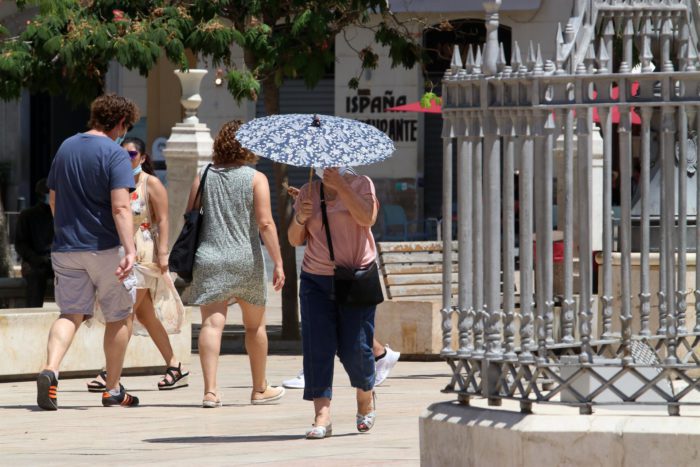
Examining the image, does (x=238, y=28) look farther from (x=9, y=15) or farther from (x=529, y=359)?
(x=9, y=15)

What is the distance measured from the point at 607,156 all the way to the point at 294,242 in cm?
243

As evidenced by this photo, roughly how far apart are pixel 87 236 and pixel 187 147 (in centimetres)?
833

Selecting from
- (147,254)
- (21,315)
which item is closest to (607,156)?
(147,254)

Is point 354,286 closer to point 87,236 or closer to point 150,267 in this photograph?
point 87,236

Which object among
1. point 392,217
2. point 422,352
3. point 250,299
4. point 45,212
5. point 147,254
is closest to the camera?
point 250,299

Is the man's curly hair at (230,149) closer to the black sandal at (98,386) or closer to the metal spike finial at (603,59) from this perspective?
the black sandal at (98,386)

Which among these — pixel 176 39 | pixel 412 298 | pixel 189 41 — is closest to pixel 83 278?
pixel 412 298

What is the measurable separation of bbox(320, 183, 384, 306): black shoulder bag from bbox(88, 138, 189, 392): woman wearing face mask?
2.47 metres

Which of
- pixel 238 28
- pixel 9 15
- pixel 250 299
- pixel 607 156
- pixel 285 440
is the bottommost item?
pixel 285 440

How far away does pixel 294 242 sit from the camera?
8930 millimetres

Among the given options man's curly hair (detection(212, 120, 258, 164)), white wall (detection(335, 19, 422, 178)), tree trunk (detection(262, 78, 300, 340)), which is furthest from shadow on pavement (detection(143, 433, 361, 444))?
white wall (detection(335, 19, 422, 178))

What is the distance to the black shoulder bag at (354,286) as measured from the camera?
8.72 meters

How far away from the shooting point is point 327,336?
28.9 feet

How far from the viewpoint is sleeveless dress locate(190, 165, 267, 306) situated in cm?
1020
